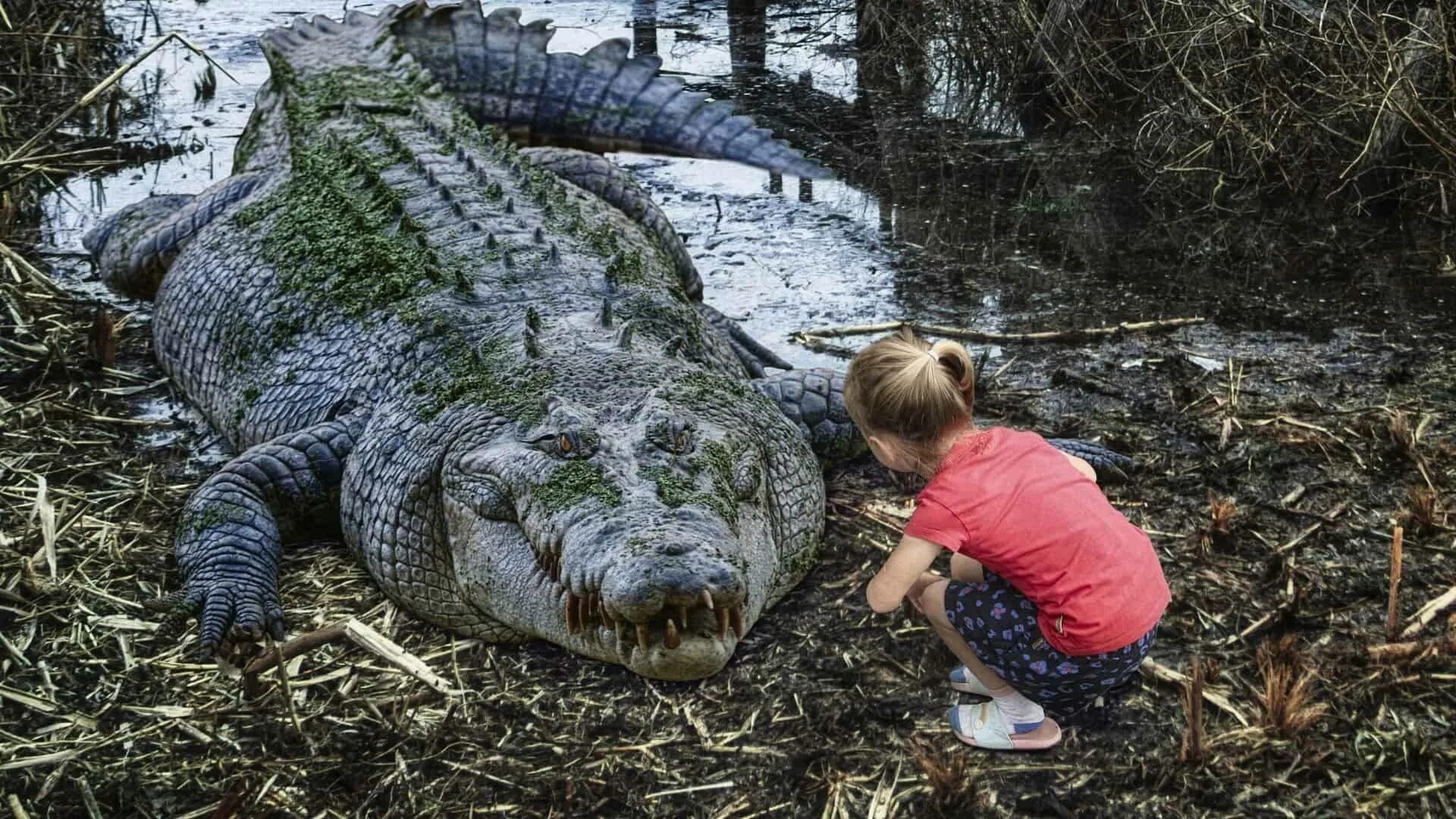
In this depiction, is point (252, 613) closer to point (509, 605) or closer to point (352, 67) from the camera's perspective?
point (509, 605)

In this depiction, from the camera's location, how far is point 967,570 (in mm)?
2918

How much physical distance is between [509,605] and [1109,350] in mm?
2509

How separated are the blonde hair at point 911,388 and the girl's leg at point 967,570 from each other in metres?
0.42

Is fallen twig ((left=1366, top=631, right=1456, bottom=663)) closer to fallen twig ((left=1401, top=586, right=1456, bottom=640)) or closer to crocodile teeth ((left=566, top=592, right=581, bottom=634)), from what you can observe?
fallen twig ((left=1401, top=586, right=1456, bottom=640))

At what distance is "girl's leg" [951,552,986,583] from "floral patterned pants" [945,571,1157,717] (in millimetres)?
108

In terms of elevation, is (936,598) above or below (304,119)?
below

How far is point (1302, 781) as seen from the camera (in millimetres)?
2588

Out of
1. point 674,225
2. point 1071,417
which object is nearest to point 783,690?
point 1071,417

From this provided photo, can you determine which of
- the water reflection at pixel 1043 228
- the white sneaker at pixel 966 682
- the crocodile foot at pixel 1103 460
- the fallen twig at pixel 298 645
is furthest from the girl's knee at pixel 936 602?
the water reflection at pixel 1043 228

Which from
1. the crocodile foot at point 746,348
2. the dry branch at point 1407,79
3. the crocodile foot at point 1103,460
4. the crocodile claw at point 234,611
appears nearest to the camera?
the crocodile claw at point 234,611

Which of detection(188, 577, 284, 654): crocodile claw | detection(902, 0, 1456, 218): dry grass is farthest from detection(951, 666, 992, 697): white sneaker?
detection(902, 0, 1456, 218): dry grass

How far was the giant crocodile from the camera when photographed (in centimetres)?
285

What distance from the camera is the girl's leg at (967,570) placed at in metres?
2.90

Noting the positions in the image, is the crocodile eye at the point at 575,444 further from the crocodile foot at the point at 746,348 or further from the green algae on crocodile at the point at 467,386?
the crocodile foot at the point at 746,348
